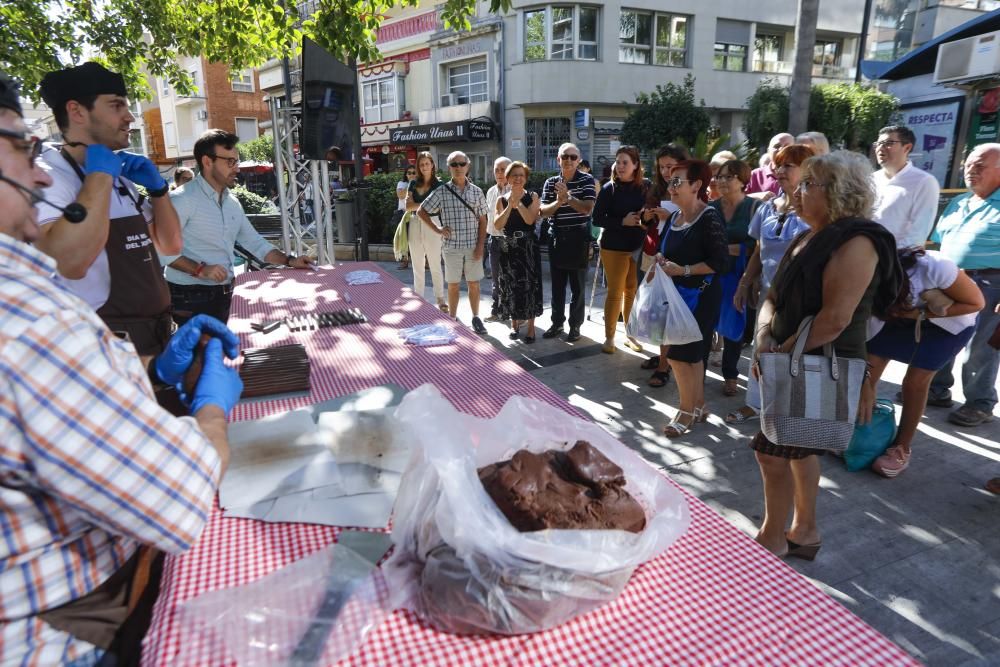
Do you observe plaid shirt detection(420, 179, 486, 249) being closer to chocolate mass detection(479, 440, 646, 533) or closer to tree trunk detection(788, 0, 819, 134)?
chocolate mass detection(479, 440, 646, 533)

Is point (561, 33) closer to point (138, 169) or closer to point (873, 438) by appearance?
point (873, 438)

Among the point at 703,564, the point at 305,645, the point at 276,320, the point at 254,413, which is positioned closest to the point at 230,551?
the point at 305,645

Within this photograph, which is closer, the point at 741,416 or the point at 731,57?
the point at 741,416

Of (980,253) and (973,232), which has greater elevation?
(973,232)

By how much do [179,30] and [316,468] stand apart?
275 inches

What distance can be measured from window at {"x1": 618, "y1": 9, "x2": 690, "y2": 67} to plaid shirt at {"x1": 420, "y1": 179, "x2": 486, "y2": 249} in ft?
49.9

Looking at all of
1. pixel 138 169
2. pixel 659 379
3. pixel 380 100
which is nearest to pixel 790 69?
pixel 380 100

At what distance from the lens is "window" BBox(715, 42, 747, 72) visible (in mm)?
19422

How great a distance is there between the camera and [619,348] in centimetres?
531

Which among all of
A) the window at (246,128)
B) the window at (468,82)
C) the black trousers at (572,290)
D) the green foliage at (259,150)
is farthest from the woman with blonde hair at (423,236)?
the window at (246,128)

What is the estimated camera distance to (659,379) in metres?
4.43

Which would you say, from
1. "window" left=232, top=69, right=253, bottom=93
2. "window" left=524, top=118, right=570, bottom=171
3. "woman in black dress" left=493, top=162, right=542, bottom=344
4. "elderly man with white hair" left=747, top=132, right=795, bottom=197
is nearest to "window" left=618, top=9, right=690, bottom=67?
"window" left=524, top=118, right=570, bottom=171

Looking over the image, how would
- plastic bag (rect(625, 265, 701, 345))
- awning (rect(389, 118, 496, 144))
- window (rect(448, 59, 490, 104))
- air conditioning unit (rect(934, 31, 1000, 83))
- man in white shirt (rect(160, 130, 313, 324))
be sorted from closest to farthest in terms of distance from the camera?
man in white shirt (rect(160, 130, 313, 324))
plastic bag (rect(625, 265, 701, 345))
air conditioning unit (rect(934, 31, 1000, 83))
awning (rect(389, 118, 496, 144))
window (rect(448, 59, 490, 104))

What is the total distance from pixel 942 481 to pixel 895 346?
0.76 m
